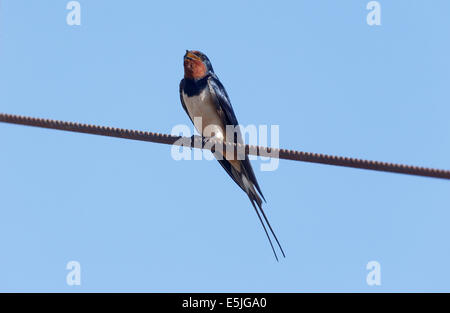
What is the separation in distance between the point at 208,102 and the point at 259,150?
7.71ft

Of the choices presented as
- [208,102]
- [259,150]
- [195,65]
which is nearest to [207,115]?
[208,102]

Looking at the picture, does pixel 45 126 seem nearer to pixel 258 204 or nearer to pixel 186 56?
pixel 258 204

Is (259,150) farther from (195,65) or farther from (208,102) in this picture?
(195,65)

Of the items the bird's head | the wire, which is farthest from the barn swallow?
the wire

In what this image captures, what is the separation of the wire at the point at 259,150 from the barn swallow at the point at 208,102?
1959 mm

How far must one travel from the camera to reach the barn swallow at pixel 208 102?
184 inches

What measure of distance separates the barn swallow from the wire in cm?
196

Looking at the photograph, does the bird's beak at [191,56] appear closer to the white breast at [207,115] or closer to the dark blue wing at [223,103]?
the dark blue wing at [223,103]

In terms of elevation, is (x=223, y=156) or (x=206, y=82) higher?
(x=206, y=82)

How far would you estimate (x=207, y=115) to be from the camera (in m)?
4.86

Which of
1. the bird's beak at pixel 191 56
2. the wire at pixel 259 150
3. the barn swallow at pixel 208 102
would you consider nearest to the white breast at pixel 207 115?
the barn swallow at pixel 208 102
